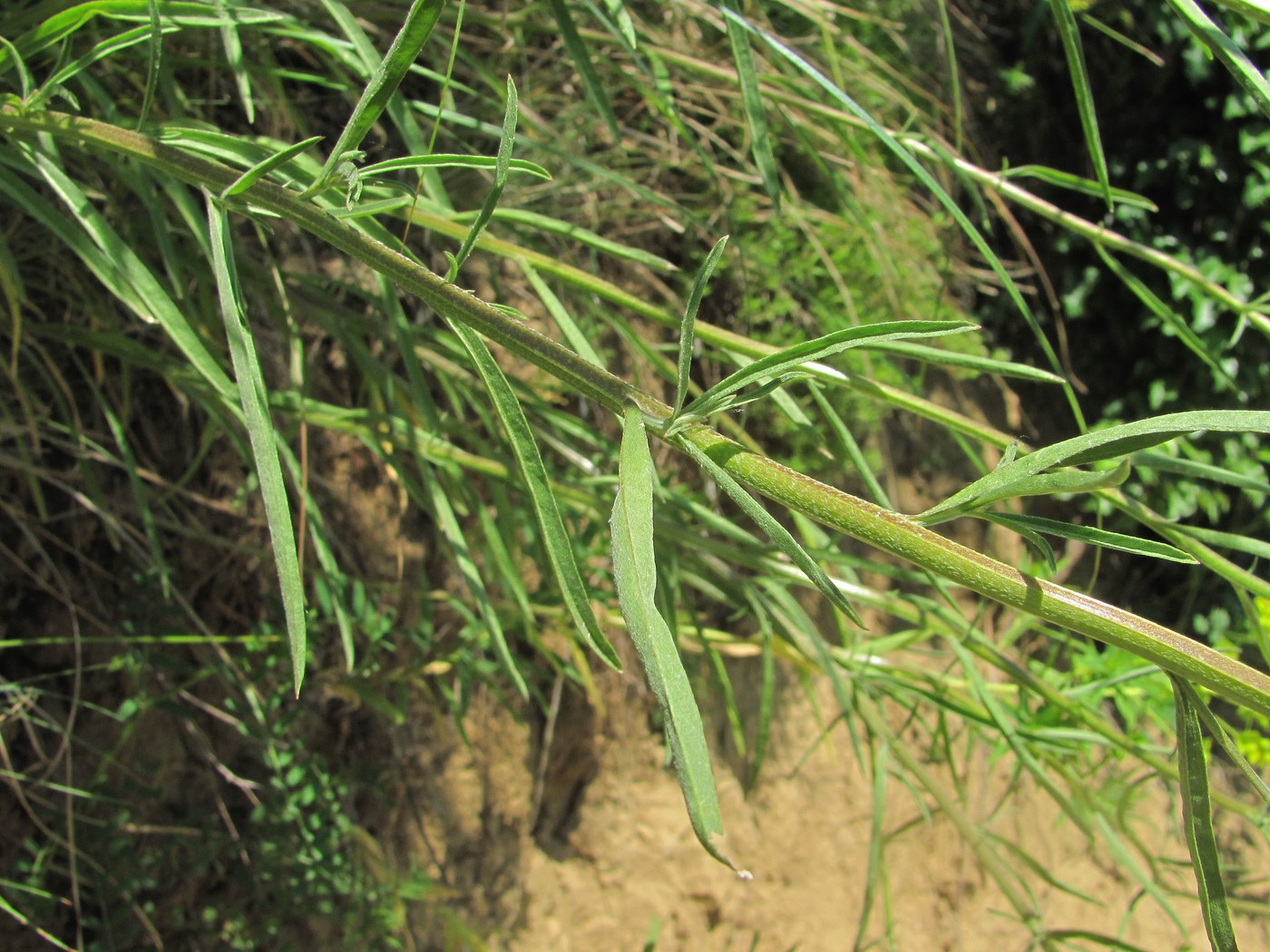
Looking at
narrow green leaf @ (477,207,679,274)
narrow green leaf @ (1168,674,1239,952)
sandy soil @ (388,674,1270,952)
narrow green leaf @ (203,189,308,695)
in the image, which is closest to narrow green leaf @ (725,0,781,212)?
narrow green leaf @ (477,207,679,274)

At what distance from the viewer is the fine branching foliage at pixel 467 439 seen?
16.6 inches

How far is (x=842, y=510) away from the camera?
370 millimetres

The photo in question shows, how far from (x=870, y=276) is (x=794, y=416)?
1.24 metres

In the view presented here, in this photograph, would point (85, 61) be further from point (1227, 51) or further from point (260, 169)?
point (1227, 51)

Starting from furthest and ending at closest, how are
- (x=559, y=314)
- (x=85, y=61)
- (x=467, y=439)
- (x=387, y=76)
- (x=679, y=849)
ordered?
(x=679, y=849) < (x=467, y=439) < (x=559, y=314) < (x=85, y=61) < (x=387, y=76)

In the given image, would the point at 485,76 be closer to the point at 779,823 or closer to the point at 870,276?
the point at 870,276

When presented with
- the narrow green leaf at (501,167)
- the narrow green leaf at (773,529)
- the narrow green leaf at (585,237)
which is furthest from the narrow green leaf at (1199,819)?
the narrow green leaf at (585,237)

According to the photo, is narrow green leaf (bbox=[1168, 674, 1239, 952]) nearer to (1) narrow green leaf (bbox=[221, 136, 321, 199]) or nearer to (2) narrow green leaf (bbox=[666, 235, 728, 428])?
(2) narrow green leaf (bbox=[666, 235, 728, 428])

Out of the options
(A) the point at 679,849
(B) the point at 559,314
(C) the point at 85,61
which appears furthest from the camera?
(A) the point at 679,849

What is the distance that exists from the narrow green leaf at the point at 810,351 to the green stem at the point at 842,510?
0.01 meters

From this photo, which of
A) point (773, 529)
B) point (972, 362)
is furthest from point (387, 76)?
point (972, 362)

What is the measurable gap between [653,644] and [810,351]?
16 cm

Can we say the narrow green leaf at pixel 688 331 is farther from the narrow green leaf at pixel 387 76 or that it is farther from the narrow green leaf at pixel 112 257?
the narrow green leaf at pixel 112 257

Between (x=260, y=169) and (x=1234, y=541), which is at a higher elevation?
(x=260, y=169)
